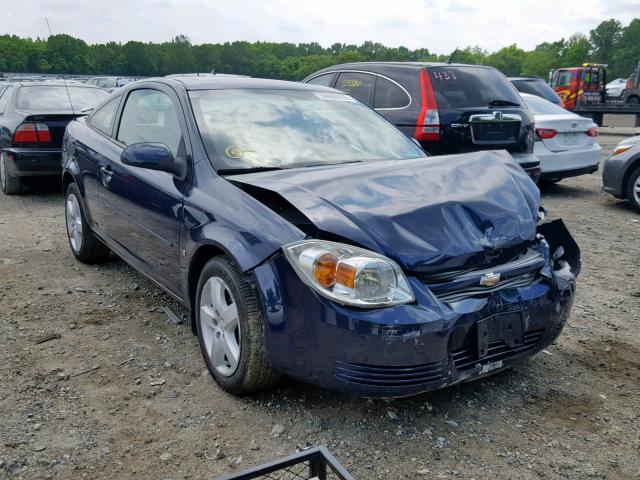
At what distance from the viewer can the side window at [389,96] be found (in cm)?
649

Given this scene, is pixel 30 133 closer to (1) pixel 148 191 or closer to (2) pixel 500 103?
(1) pixel 148 191

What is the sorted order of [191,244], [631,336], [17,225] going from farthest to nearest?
[17,225] < [631,336] < [191,244]

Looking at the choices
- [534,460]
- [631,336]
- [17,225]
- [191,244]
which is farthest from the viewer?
[17,225]

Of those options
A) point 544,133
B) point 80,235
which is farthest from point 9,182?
point 544,133

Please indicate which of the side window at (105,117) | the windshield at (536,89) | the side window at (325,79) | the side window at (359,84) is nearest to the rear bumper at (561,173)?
the side window at (359,84)

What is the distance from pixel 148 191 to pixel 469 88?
4297 mm

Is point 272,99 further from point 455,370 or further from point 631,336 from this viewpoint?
point 631,336

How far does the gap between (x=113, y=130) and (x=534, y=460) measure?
11.6 feet

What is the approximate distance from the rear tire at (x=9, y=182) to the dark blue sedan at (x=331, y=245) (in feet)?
15.6

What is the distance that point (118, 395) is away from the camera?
9.96 feet

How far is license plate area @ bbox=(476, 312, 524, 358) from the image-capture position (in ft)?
8.46

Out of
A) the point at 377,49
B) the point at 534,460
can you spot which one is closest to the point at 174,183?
the point at 534,460

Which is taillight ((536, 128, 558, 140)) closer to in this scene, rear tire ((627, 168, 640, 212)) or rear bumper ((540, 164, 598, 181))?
rear bumper ((540, 164, 598, 181))

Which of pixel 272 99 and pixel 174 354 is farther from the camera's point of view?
pixel 272 99
